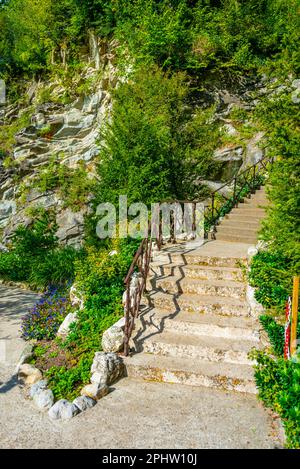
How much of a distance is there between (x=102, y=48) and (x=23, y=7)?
8654 mm

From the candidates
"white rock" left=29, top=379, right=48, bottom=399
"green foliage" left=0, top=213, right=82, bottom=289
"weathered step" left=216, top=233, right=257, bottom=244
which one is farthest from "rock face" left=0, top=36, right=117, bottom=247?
"white rock" left=29, top=379, right=48, bottom=399

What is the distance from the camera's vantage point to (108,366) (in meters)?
5.17

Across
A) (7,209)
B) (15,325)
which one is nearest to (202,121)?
(15,325)

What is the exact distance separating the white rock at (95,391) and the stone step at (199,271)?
2.96 m

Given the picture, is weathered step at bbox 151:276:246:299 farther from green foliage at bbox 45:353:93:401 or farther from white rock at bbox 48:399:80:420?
white rock at bbox 48:399:80:420

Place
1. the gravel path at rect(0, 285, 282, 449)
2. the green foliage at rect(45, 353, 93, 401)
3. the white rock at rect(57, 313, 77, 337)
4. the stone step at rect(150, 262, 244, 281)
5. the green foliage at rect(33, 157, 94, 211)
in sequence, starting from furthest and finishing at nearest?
the green foliage at rect(33, 157, 94, 211) < the stone step at rect(150, 262, 244, 281) < the white rock at rect(57, 313, 77, 337) < the green foliage at rect(45, 353, 93, 401) < the gravel path at rect(0, 285, 282, 449)

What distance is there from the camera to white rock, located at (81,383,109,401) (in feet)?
15.8

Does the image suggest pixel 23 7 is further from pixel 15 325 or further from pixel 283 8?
pixel 15 325

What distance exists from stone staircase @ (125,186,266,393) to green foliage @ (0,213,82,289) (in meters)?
3.77

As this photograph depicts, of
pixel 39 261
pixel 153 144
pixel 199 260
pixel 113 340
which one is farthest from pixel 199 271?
pixel 39 261

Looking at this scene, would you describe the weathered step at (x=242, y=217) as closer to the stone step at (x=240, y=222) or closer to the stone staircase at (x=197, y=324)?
the stone step at (x=240, y=222)

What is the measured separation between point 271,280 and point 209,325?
1368mm

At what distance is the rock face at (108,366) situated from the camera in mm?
5111

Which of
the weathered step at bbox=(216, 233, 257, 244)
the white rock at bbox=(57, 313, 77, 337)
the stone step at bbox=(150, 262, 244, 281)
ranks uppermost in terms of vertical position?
the weathered step at bbox=(216, 233, 257, 244)
